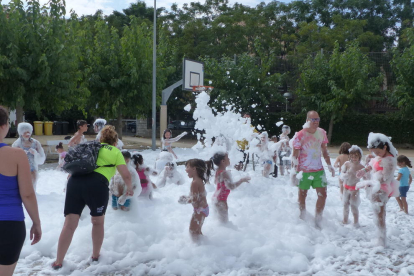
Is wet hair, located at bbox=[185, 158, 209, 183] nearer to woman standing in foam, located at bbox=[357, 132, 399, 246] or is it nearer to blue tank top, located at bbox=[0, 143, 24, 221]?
woman standing in foam, located at bbox=[357, 132, 399, 246]

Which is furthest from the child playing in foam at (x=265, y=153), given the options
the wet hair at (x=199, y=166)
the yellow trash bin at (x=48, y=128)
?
the yellow trash bin at (x=48, y=128)

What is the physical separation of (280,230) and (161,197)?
2.92 metres

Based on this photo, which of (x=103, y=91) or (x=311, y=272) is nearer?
(x=311, y=272)

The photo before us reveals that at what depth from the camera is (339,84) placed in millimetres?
22672

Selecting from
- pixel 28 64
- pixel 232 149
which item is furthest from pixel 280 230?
pixel 28 64

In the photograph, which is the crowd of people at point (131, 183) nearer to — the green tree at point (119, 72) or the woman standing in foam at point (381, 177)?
the woman standing in foam at point (381, 177)

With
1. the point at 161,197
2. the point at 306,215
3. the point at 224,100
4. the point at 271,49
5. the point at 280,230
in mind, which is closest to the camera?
the point at 280,230

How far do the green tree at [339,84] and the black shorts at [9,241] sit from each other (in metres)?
20.6

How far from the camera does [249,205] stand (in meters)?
7.16

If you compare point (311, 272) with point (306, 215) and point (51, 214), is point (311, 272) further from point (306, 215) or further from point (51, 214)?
point (51, 214)

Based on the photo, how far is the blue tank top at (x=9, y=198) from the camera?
2959mm

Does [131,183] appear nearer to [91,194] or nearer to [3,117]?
[91,194]

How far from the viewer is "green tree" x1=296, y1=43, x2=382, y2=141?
21875 mm

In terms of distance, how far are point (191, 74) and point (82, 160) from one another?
15278 millimetres
